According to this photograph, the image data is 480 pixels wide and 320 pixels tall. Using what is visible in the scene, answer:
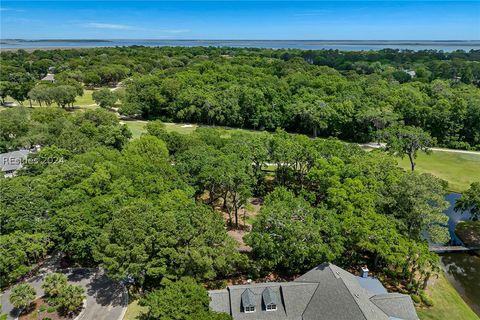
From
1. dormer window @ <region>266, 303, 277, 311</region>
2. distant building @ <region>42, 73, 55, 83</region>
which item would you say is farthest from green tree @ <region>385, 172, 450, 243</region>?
distant building @ <region>42, 73, 55, 83</region>

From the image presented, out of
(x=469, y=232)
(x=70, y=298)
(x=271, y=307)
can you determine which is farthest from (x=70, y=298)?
(x=469, y=232)

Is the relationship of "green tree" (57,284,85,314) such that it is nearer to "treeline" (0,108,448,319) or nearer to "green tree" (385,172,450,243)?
"treeline" (0,108,448,319)

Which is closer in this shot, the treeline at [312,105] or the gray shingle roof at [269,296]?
the gray shingle roof at [269,296]

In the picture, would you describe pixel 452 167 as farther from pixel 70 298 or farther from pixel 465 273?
pixel 70 298

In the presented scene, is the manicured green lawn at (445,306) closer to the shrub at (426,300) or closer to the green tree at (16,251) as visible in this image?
the shrub at (426,300)

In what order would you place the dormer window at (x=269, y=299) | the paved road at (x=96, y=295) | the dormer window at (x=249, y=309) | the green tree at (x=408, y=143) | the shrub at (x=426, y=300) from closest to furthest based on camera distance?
the dormer window at (x=249, y=309) < the dormer window at (x=269, y=299) < the paved road at (x=96, y=295) < the shrub at (x=426, y=300) < the green tree at (x=408, y=143)

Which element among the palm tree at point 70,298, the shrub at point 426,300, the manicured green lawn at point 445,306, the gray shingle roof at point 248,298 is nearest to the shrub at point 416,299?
the shrub at point 426,300

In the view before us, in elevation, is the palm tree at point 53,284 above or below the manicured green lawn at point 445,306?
above
